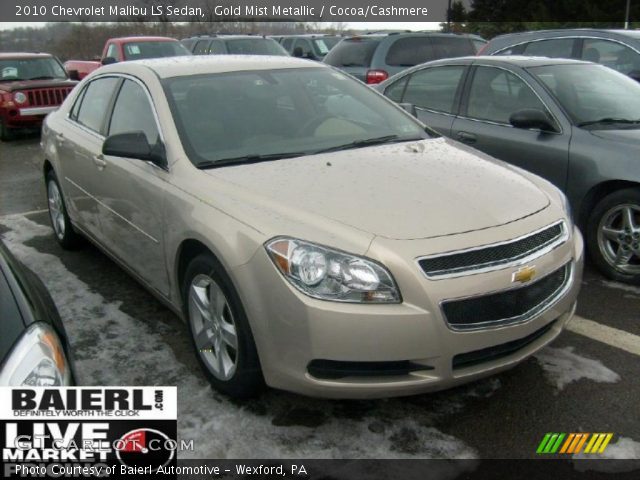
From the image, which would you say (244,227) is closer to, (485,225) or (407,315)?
(407,315)

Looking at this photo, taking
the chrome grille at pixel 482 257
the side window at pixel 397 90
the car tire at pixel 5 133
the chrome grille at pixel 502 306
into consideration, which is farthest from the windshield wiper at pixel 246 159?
the car tire at pixel 5 133

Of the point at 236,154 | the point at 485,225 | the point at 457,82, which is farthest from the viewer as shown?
the point at 457,82

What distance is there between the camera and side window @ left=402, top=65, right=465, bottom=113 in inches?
229

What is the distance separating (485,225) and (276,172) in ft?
3.57

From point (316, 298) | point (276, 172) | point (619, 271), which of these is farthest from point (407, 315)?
point (619, 271)

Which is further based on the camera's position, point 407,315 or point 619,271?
point 619,271

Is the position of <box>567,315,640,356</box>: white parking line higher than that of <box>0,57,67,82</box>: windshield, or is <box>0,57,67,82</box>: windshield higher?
<box>0,57,67,82</box>: windshield

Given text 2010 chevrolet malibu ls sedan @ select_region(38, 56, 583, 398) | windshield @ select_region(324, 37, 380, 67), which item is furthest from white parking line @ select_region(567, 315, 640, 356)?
windshield @ select_region(324, 37, 380, 67)

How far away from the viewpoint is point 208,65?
4.15 meters

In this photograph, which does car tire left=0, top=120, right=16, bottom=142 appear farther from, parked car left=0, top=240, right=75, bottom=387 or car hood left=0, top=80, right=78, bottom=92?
parked car left=0, top=240, right=75, bottom=387

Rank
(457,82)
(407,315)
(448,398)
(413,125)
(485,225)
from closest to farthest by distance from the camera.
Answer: (407,315), (485,225), (448,398), (413,125), (457,82)

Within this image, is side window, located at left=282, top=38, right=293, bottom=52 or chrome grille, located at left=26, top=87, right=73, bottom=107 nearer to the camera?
chrome grille, located at left=26, top=87, right=73, bottom=107

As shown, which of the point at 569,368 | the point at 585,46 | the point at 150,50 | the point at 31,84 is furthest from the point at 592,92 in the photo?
the point at 150,50

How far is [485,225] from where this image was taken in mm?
2848
